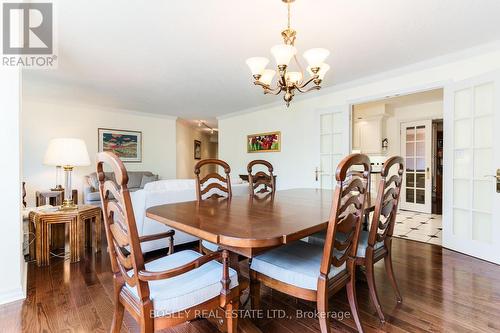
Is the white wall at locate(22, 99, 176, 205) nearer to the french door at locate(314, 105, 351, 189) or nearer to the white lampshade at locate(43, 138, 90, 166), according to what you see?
the white lampshade at locate(43, 138, 90, 166)

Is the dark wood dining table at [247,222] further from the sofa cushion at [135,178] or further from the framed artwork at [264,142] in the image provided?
the sofa cushion at [135,178]

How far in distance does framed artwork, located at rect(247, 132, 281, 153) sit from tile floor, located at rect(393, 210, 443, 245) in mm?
2609

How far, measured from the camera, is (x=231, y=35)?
248 cm

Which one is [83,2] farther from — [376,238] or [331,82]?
[331,82]

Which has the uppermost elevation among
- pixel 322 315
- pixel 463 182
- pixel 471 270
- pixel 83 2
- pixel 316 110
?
pixel 83 2

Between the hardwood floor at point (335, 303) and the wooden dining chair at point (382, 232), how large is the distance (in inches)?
6.5

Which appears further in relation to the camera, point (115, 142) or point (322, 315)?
point (115, 142)

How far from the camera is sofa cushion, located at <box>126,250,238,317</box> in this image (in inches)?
41.6

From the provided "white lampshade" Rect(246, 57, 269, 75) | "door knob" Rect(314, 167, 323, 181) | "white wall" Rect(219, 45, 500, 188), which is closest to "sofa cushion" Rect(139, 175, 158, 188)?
"white wall" Rect(219, 45, 500, 188)

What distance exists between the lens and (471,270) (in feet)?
7.98

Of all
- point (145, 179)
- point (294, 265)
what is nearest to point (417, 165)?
point (294, 265)

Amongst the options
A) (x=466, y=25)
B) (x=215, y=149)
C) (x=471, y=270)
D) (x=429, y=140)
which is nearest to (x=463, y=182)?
(x=471, y=270)

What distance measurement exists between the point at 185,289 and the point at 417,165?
5911 mm

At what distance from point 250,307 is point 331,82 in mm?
3408
